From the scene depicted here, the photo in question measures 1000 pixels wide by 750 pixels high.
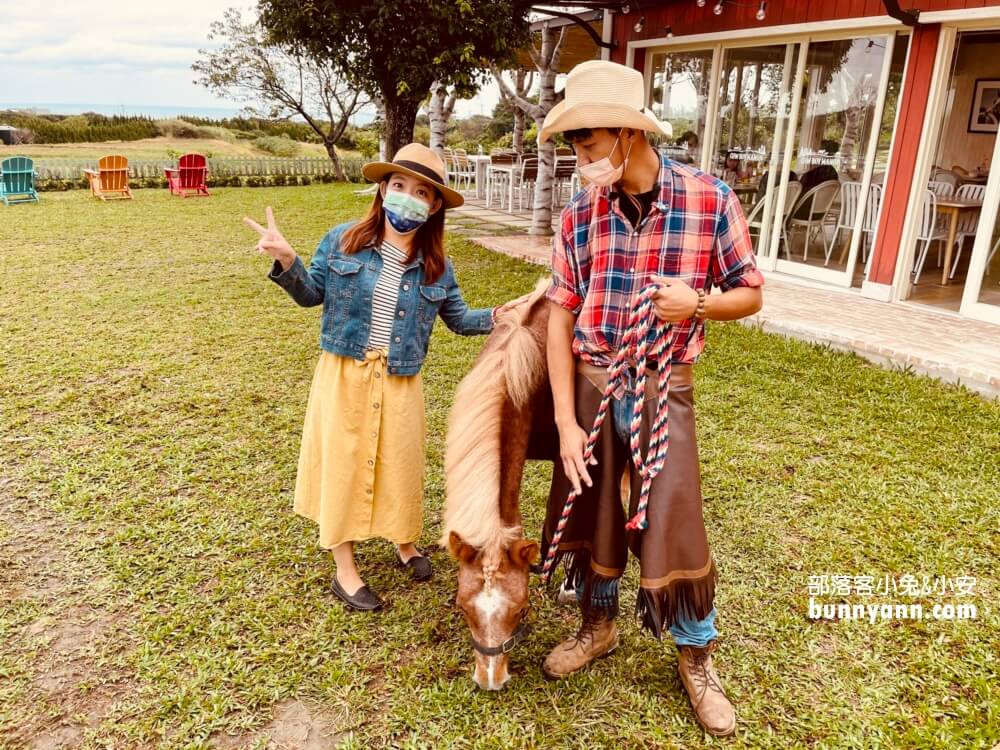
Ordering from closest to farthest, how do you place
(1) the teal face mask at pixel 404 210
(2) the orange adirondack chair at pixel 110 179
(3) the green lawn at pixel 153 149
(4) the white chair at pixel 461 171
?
(1) the teal face mask at pixel 404 210 → (2) the orange adirondack chair at pixel 110 179 → (4) the white chair at pixel 461 171 → (3) the green lawn at pixel 153 149

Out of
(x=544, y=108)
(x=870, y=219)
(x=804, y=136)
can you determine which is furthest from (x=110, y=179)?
(x=870, y=219)

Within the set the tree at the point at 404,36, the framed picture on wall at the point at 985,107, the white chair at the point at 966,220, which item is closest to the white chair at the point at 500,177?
the tree at the point at 404,36

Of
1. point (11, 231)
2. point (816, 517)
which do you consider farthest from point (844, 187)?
point (11, 231)

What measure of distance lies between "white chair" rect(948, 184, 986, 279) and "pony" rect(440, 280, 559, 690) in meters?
6.83

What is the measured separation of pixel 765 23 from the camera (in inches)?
301

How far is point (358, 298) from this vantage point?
2424 millimetres

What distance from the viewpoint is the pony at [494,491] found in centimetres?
195

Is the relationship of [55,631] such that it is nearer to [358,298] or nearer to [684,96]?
[358,298]

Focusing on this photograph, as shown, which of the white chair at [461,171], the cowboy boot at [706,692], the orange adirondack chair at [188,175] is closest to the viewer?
the cowboy boot at [706,692]

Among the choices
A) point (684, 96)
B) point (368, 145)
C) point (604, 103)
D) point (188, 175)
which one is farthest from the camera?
point (368, 145)

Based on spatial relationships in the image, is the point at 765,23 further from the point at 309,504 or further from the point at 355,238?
the point at 309,504

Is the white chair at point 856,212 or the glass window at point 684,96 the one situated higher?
the glass window at point 684,96

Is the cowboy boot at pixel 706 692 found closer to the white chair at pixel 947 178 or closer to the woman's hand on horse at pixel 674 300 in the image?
the woman's hand on horse at pixel 674 300

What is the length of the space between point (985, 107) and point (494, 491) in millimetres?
A: 9624
